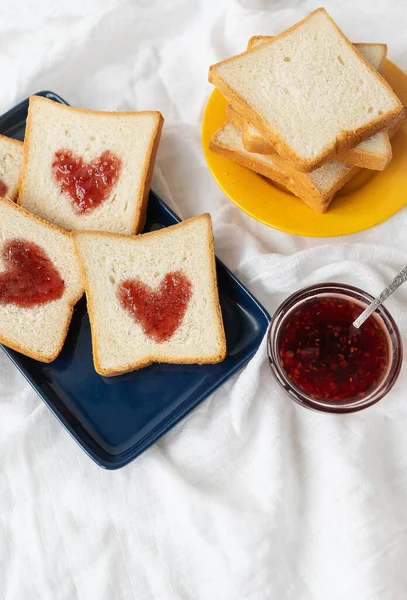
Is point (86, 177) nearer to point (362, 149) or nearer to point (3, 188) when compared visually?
point (3, 188)

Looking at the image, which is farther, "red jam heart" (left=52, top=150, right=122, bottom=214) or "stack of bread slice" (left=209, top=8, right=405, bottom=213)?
"red jam heart" (left=52, top=150, right=122, bottom=214)

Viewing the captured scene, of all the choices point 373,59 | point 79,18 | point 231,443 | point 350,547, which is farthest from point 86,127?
point 350,547

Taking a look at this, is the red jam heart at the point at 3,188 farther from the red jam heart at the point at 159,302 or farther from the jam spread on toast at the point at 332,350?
the jam spread on toast at the point at 332,350

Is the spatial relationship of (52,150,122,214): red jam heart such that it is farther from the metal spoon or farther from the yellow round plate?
the metal spoon

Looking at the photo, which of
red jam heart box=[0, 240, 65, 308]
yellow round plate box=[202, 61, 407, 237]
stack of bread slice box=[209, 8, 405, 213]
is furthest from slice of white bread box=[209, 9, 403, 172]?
red jam heart box=[0, 240, 65, 308]

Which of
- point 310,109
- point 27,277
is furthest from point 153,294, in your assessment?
point 310,109

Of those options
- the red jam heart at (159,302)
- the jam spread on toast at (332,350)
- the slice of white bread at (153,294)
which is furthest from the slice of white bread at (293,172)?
the red jam heart at (159,302)
